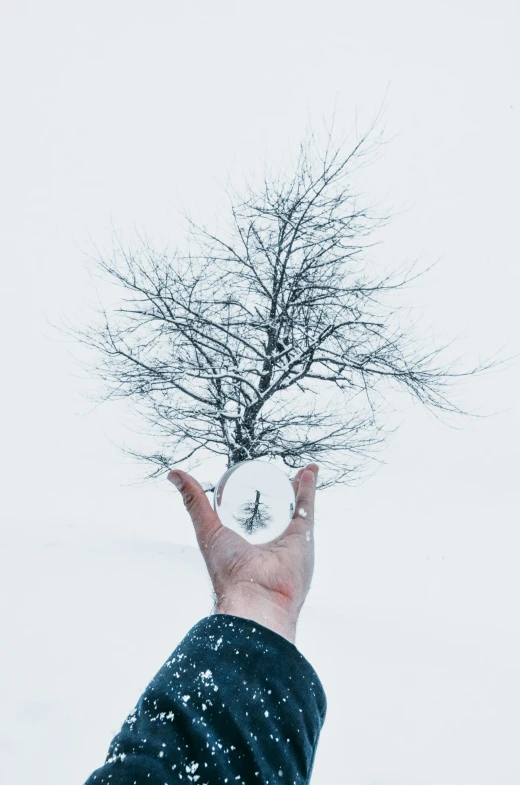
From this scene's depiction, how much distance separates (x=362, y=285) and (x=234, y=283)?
6.15ft

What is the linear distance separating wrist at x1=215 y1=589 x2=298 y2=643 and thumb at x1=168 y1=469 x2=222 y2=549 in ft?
1.19

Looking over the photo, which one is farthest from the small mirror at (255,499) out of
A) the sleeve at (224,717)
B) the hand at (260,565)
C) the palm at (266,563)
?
the sleeve at (224,717)

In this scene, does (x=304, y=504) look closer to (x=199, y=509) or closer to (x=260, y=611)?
(x=199, y=509)

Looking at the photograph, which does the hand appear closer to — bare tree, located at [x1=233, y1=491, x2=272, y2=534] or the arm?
the arm

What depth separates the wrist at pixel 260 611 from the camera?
138 cm

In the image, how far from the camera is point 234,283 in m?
6.49

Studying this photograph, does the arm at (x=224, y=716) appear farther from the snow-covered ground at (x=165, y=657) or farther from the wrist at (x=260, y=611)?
the snow-covered ground at (x=165, y=657)

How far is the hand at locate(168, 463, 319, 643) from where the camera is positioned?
1.45 metres

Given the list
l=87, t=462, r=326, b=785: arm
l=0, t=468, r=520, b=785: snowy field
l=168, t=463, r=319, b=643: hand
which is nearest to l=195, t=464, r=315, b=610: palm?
l=168, t=463, r=319, b=643: hand

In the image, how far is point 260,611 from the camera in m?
1.41

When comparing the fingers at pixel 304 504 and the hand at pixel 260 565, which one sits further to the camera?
the fingers at pixel 304 504

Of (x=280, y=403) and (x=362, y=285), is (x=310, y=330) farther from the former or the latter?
(x=280, y=403)

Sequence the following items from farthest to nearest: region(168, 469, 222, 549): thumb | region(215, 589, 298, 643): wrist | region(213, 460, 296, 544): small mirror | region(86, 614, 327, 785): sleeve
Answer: region(213, 460, 296, 544): small mirror → region(168, 469, 222, 549): thumb → region(215, 589, 298, 643): wrist → region(86, 614, 327, 785): sleeve

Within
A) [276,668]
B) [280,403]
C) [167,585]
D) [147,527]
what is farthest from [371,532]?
[276,668]
